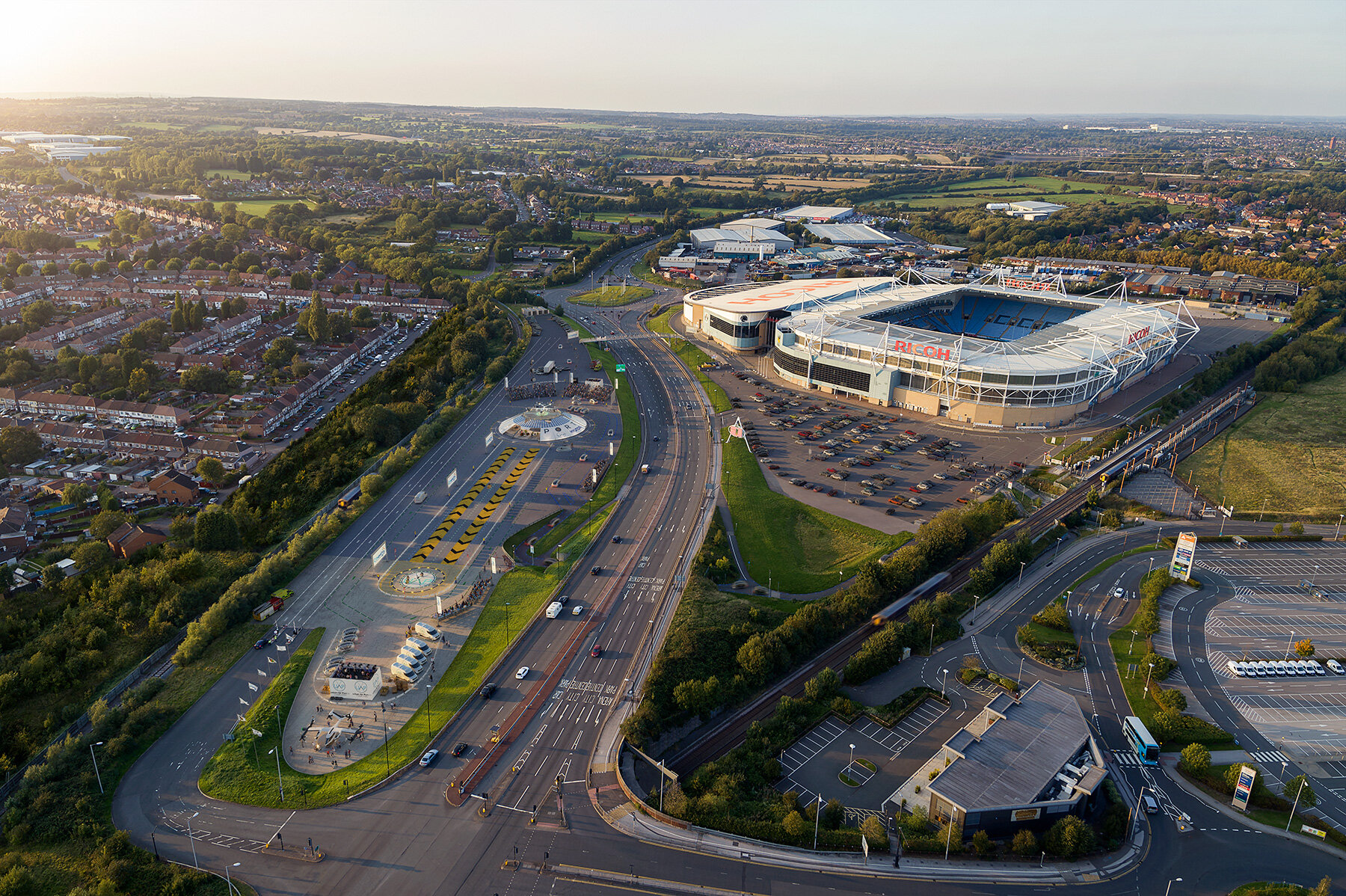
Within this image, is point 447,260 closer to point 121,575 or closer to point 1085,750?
point 121,575

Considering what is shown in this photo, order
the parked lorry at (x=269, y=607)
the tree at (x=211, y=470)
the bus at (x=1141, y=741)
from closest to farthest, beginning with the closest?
1. the bus at (x=1141, y=741)
2. the parked lorry at (x=269, y=607)
3. the tree at (x=211, y=470)

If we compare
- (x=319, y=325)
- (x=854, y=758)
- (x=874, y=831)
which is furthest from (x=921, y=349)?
(x=319, y=325)

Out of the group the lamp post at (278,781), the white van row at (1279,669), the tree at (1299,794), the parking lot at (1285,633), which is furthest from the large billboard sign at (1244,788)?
the lamp post at (278,781)

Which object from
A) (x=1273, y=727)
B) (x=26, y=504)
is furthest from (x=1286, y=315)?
(x=26, y=504)

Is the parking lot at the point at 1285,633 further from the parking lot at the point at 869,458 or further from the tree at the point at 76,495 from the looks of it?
the tree at the point at 76,495

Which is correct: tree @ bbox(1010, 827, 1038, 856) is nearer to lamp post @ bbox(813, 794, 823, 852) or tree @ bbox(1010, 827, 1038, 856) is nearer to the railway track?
lamp post @ bbox(813, 794, 823, 852)

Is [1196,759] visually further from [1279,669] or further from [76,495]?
[76,495]

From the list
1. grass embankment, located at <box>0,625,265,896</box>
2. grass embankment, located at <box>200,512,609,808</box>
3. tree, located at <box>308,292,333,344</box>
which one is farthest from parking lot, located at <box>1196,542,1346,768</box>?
A: tree, located at <box>308,292,333,344</box>
